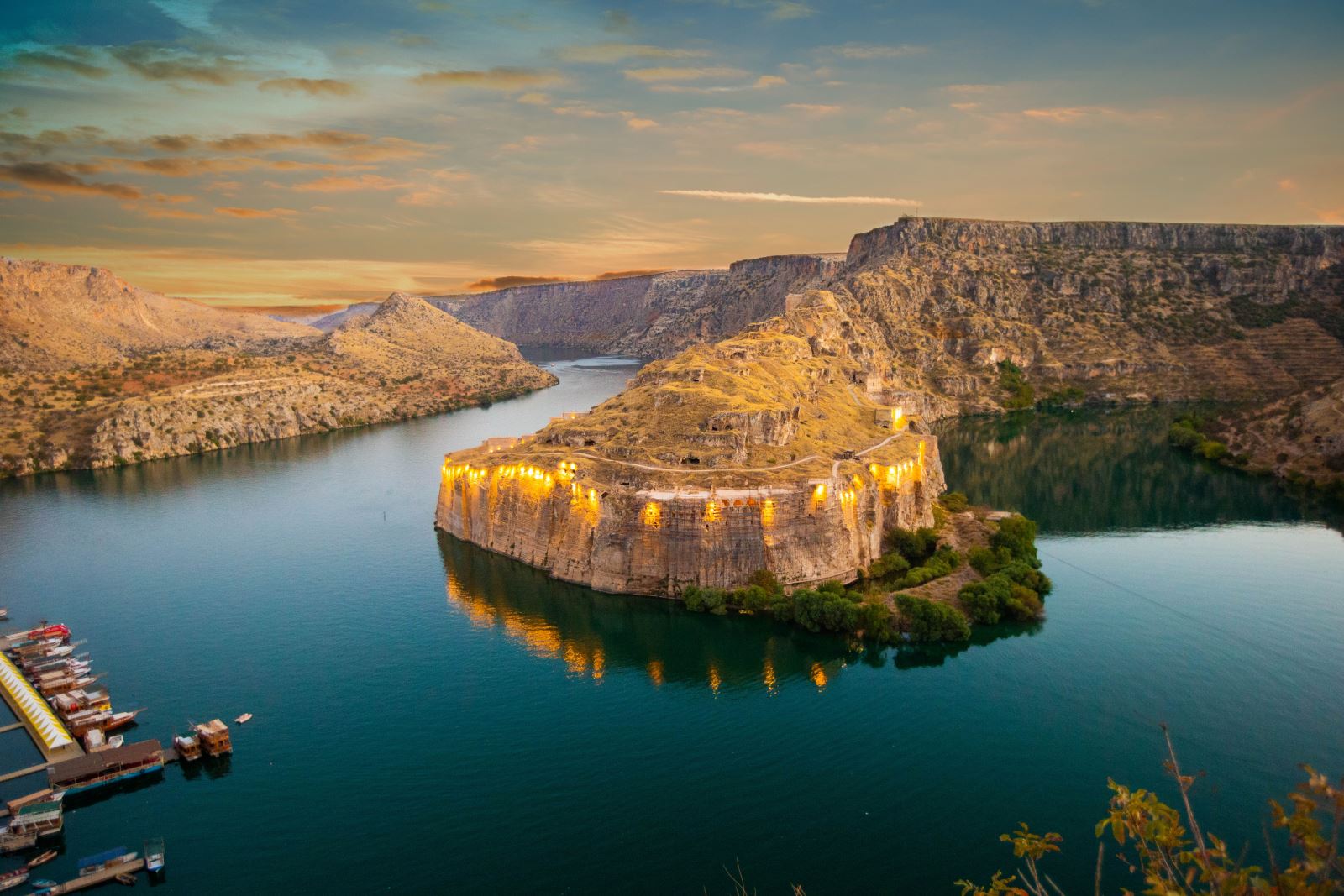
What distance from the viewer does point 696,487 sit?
62.3 metres

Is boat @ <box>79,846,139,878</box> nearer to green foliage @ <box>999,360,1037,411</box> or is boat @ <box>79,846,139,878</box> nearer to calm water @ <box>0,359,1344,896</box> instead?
calm water @ <box>0,359,1344,896</box>

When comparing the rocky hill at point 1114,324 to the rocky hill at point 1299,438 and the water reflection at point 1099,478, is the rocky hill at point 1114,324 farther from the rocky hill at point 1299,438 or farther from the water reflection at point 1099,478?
the rocky hill at point 1299,438

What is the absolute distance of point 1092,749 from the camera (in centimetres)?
4262

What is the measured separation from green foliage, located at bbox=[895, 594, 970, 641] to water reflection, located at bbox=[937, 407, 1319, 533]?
33439mm

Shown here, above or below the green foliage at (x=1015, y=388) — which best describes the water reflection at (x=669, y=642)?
below

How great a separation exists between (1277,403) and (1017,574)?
8655cm

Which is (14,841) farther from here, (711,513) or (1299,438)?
(1299,438)

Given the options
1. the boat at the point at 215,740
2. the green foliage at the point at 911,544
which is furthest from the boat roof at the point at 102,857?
the green foliage at the point at 911,544

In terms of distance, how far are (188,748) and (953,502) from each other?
70.4 meters

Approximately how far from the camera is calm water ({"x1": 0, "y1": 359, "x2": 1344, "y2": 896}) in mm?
36156

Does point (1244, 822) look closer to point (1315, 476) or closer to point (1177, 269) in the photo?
point (1315, 476)

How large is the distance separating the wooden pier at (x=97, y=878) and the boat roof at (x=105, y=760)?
7.67 metres

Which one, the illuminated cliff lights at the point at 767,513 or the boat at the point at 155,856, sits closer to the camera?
the boat at the point at 155,856

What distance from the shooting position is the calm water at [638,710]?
3616 cm
